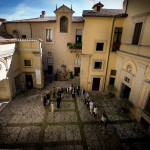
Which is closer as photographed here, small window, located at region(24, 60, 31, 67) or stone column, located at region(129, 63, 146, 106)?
stone column, located at region(129, 63, 146, 106)

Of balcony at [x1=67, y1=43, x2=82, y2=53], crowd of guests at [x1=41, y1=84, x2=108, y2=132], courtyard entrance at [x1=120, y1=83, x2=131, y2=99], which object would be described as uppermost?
balcony at [x1=67, y1=43, x2=82, y2=53]

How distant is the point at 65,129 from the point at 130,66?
31.9 ft

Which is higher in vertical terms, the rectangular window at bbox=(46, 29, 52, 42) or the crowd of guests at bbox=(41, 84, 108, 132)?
the rectangular window at bbox=(46, 29, 52, 42)

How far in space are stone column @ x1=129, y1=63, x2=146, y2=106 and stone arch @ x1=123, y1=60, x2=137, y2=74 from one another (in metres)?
0.79

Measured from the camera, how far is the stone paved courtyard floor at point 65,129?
8453mm

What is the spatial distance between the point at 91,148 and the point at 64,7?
66.3 ft

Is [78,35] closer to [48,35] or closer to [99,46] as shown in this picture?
[48,35]

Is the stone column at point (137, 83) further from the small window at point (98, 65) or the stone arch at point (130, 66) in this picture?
the small window at point (98, 65)

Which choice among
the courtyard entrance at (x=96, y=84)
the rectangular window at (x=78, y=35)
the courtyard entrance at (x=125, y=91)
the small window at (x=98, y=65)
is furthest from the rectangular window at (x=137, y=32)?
the rectangular window at (x=78, y=35)

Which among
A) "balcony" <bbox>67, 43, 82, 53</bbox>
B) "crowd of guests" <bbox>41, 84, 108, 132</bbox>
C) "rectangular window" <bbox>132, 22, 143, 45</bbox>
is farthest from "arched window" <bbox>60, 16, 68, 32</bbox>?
"rectangular window" <bbox>132, 22, 143, 45</bbox>

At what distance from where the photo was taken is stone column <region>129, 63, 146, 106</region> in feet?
33.3

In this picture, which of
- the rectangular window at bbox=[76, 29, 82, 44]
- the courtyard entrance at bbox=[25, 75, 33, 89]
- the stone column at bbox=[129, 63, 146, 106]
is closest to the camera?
the stone column at bbox=[129, 63, 146, 106]

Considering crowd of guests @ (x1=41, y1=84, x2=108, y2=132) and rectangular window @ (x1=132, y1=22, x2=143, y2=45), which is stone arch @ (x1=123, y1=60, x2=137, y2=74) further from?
crowd of guests @ (x1=41, y1=84, x2=108, y2=132)

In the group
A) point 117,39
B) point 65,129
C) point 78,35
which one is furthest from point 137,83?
point 78,35
